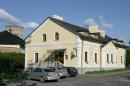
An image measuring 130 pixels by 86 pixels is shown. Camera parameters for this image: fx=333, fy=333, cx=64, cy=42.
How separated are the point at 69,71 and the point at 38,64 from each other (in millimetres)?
11734

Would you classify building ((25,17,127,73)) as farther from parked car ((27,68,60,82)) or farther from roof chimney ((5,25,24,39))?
roof chimney ((5,25,24,39))

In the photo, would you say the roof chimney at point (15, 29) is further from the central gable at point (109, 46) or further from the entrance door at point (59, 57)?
the entrance door at point (59, 57)

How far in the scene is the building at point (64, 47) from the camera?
49.9 meters

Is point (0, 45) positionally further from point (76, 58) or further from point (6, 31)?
point (76, 58)

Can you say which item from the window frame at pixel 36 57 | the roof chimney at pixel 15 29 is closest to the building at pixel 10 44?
the roof chimney at pixel 15 29

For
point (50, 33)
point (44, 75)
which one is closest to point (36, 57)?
point (50, 33)

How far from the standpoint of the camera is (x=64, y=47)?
50750 millimetres

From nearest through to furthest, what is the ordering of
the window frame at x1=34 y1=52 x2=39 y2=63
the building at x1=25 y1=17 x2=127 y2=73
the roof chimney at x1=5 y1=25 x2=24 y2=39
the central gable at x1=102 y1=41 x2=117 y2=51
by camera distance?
the building at x1=25 y1=17 x2=127 y2=73, the window frame at x1=34 y1=52 x2=39 y2=63, the central gable at x1=102 y1=41 x2=117 y2=51, the roof chimney at x1=5 y1=25 x2=24 y2=39

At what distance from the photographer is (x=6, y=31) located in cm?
7744

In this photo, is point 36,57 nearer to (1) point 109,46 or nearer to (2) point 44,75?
(1) point 109,46

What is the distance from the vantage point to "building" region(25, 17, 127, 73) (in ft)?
164

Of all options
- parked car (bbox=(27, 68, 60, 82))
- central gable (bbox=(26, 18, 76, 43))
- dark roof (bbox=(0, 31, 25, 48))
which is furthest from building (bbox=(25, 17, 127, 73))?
dark roof (bbox=(0, 31, 25, 48))

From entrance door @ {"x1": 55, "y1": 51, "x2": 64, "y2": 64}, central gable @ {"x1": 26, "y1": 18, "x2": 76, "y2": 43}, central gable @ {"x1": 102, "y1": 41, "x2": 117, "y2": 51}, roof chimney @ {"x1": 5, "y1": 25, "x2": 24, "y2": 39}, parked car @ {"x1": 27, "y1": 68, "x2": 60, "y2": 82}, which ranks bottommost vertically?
parked car @ {"x1": 27, "y1": 68, "x2": 60, "y2": 82}

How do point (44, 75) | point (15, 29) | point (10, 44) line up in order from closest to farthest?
1. point (44, 75)
2. point (10, 44)
3. point (15, 29)
